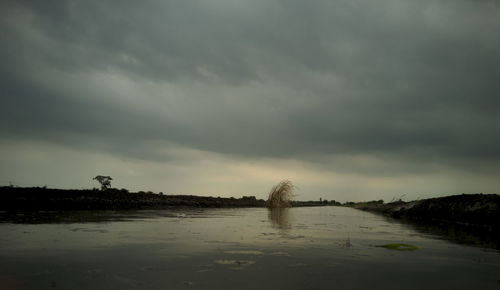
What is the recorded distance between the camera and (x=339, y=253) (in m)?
6.00

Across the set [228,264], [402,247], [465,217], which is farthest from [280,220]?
[228,264]

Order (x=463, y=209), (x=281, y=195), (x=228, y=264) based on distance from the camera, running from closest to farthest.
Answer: (x=228, y=264) → (x=463, y=209) → (x=281, y=195)

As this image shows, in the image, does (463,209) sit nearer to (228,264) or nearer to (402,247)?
(402,247)

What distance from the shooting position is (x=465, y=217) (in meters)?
12.9

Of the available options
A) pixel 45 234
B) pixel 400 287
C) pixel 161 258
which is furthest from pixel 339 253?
pixel 45 234

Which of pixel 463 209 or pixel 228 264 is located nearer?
pixel 228 264

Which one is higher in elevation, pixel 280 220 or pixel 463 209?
pixel 463 209

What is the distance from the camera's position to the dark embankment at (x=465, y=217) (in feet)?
29.7

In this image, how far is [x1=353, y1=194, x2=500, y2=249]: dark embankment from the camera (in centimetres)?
905

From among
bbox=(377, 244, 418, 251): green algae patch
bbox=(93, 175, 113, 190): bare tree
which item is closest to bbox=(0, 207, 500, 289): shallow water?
bbox=(377, 244, 418, 251): green algae patch

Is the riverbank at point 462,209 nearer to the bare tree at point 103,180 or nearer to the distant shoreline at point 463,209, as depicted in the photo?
the distant shoreline at point 463,209

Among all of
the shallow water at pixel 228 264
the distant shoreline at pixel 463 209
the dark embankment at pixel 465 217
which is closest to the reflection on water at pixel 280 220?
the shallow water at pixel 228 264

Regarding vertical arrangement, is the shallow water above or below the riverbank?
below

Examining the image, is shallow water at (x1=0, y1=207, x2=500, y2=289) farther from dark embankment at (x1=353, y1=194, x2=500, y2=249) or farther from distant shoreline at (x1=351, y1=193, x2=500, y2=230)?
distant shoreline at (x1=351, y1=193, x2=500, y2=230)
